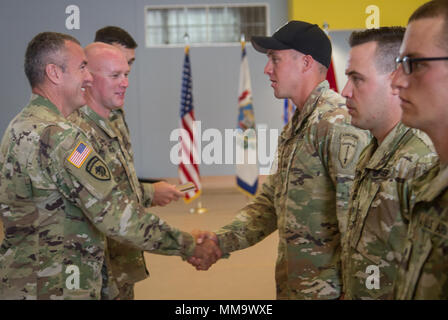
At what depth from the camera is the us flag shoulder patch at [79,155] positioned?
6.54 ft

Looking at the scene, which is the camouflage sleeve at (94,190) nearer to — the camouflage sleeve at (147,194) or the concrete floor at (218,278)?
the camouflage sleeve at (147,194)

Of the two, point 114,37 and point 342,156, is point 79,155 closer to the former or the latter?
point 342,156

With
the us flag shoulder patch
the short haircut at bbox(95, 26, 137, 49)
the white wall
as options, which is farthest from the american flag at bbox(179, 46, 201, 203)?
the us flag shoulder patch

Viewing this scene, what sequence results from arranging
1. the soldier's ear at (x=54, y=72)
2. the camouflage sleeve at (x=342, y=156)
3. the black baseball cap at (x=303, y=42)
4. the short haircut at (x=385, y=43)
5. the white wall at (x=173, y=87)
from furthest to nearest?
the white wall at (x=173, y=87) → the black baseball cap at (x=303, y=42) → the soldier's ear at (x=54, y=72) → the camouflage sleeve at (x=342, y=156) → the short haircut at (x=385, y=43)

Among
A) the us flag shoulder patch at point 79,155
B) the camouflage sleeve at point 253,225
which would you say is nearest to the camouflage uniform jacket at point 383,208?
the camouflage sleeve at point 253,225

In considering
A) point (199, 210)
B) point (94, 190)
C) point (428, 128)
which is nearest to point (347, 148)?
point (428, 128)

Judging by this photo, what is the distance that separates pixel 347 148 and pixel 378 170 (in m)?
0.41

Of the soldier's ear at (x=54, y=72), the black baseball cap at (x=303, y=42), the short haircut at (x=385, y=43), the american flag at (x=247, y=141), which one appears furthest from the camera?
the american flag at (x=247, y=141)

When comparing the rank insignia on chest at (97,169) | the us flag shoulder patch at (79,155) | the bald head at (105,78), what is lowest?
the rank insignia on chest at (97,169)

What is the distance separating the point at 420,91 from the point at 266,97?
966 centimetres

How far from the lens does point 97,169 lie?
2.06 meters

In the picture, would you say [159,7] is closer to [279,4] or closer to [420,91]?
[279,4]

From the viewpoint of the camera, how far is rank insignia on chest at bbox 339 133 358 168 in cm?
199
